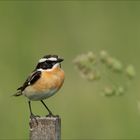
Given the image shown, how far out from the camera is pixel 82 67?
10.0 m

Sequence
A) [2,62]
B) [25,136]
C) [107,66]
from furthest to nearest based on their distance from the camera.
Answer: [2,62], [25,136], [107,66]

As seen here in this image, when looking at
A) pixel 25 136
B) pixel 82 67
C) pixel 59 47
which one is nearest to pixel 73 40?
pixel 59 47

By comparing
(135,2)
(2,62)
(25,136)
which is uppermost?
(135,2)

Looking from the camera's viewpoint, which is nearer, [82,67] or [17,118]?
[82,67]

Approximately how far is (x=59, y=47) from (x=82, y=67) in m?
5.02

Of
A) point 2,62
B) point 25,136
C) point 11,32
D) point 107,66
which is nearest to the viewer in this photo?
point 107,66

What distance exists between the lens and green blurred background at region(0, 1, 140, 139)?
12.8 metres

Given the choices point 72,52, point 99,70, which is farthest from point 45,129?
point 72,52

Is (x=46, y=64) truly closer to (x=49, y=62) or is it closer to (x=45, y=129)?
(x=49, y=62)

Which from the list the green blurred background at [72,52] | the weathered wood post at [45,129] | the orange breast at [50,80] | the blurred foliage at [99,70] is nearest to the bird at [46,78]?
the orange breast at [50,80]

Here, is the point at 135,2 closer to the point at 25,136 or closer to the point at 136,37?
the point at 136,37

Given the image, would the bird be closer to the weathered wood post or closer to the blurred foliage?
the blurred foliage

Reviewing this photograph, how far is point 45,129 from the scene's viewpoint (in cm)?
793

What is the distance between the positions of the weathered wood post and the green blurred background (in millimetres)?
3712
